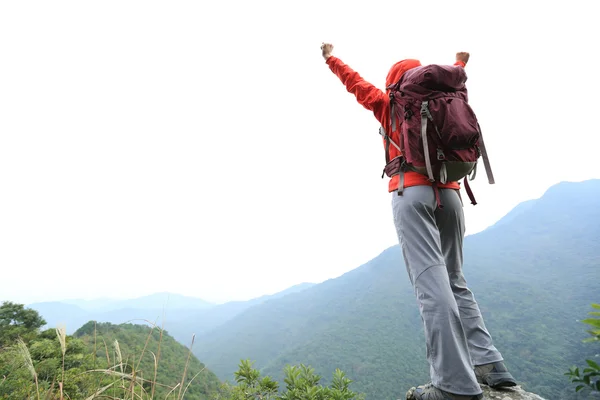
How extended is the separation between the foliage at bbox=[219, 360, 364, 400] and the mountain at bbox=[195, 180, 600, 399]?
5000 centimetres

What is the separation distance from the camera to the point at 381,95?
6.40 feet

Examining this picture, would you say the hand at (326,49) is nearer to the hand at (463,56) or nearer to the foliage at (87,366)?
the hand at (463,56)

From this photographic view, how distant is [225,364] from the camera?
9594 cm

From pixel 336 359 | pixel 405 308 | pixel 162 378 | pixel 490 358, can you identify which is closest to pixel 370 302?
pixel 405 308

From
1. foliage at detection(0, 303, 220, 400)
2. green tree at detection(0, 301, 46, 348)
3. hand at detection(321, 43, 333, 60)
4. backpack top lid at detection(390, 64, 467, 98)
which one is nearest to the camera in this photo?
foliage at detection(0, 303, 220, 400)

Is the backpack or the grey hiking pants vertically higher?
the backpack

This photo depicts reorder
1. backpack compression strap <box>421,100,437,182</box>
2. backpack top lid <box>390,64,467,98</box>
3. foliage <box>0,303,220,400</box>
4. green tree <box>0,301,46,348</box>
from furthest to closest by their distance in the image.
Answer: green tree <box>0,301,46,348</box> < backpack top lid <box>390,64,467,98</box> < backpack compression strap <box>421,100,437,182</box> < foliage <box>0,303,220,400</box>

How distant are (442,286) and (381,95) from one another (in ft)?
4.00

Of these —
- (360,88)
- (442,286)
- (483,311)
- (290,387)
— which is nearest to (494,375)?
(442,286)

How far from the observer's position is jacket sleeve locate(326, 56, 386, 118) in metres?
1.96

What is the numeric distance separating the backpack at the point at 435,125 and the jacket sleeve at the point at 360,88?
97 mm

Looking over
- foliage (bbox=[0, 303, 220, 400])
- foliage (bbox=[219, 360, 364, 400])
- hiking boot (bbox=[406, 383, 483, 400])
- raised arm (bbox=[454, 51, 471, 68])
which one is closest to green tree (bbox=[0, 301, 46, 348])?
foliage (bbox=[0, 303, 220, 400])

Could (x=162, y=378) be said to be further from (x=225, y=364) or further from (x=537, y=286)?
(x=537, y=286)

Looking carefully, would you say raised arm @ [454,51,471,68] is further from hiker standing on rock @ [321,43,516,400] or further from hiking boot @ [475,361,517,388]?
hiking boot @ [475,361,517,388]
